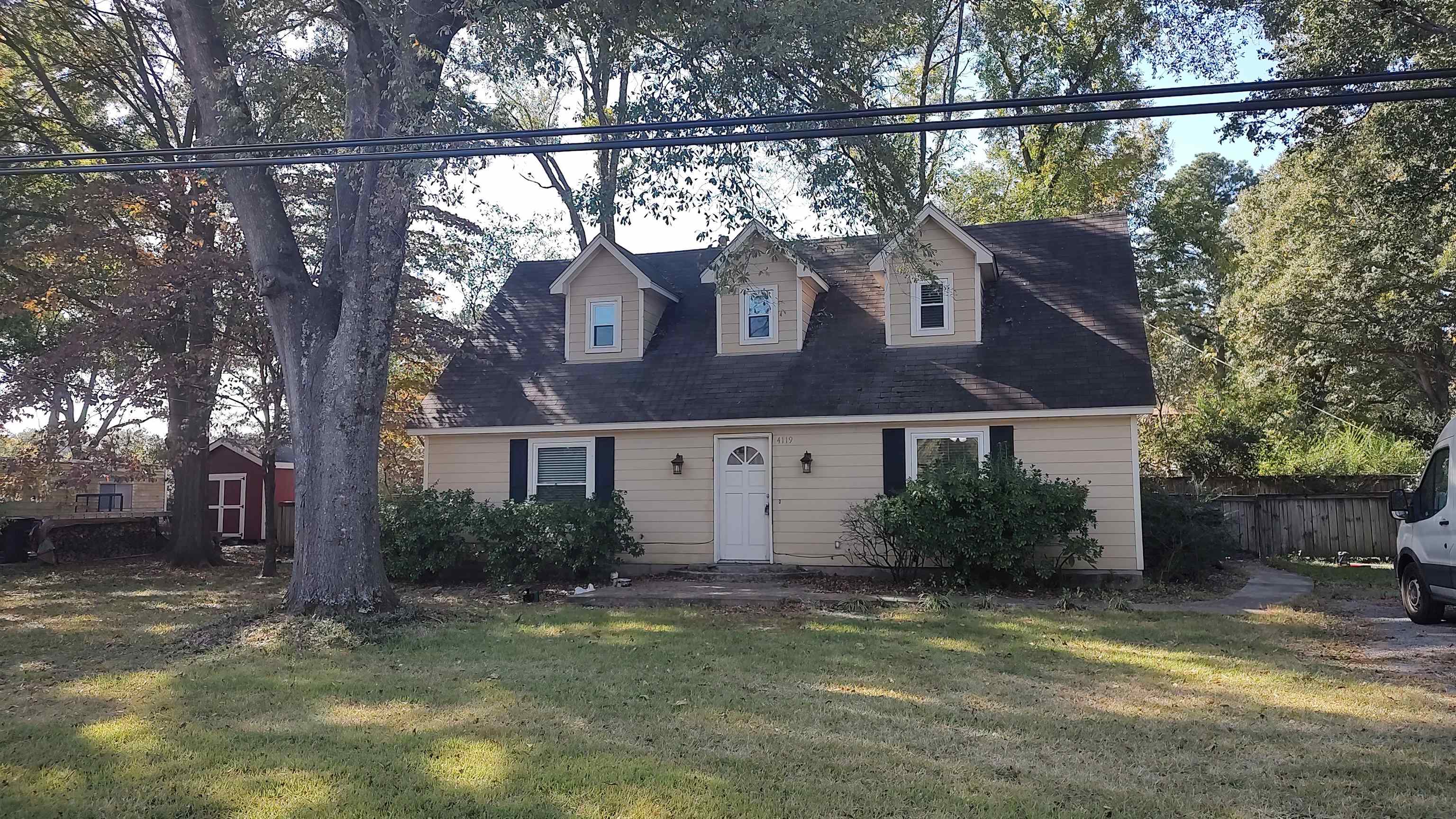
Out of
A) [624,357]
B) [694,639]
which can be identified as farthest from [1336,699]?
[624,357]

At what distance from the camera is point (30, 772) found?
17.8ft

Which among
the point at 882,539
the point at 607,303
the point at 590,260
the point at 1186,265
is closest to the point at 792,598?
the point at 882,539

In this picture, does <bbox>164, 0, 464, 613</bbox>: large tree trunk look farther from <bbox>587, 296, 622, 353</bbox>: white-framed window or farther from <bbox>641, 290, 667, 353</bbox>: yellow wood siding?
<bbox>641, 290, 667, 353</bbox>: yellow wood siding

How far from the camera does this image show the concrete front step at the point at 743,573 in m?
14.6

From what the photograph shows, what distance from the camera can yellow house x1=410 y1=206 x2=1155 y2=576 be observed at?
14016 millimetres

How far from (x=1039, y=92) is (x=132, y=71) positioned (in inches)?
853

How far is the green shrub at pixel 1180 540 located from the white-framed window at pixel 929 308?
164 inches

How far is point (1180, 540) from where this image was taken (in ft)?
45.8

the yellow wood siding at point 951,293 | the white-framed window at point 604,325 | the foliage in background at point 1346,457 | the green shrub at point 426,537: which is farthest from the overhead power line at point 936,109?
the foliage in background at point 1346,457

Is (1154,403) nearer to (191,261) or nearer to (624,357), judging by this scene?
(624,357)

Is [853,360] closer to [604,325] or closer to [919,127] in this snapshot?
[604,325]

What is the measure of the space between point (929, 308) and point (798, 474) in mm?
3532

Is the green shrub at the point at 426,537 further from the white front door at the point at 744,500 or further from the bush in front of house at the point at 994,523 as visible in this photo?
the bush in front of house at the point at 994,523

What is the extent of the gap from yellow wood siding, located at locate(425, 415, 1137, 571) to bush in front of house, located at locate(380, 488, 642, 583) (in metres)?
0.78
